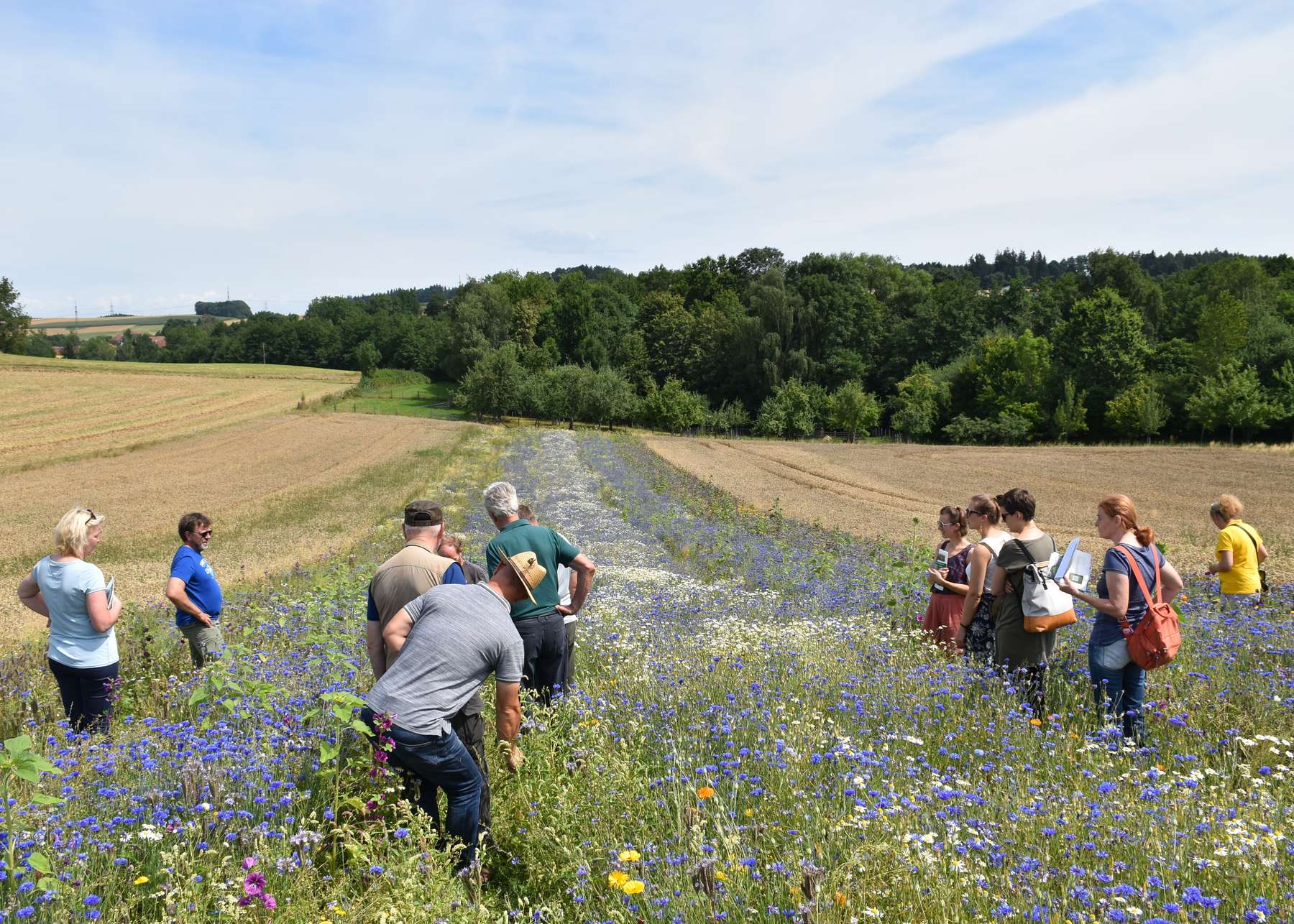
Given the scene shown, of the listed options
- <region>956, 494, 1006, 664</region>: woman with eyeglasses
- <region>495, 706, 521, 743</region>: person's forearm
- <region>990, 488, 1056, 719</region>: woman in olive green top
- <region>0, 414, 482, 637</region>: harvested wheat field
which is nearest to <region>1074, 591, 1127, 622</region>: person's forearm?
<region>990, 488, 1056, 719</region>: woman in olive green top

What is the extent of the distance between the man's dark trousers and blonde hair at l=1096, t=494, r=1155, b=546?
373 cm

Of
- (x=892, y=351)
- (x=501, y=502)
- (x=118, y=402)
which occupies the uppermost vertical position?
(x=892, y=351)

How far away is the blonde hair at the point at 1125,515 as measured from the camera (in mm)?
5191

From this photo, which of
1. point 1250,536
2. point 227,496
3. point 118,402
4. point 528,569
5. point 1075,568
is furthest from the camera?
point 118,402

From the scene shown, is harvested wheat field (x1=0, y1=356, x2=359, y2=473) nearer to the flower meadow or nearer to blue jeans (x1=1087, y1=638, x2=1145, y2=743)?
the flower meadow

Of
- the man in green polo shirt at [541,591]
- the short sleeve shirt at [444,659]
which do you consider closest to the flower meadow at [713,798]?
the short sleeve shirt at [444,659]

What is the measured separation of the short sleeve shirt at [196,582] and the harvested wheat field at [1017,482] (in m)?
14.9

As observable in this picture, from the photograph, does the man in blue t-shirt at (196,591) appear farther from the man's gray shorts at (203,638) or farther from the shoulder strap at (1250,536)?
the shoulder strap at (1250,536)

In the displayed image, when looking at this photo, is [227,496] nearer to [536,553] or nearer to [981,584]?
[536,553]

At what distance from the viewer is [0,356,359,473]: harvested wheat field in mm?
40688

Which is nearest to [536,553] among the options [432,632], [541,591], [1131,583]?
[541,591]

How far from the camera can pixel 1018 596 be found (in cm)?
573

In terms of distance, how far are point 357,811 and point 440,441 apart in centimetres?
4445

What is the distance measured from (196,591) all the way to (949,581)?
6083 millimetres
